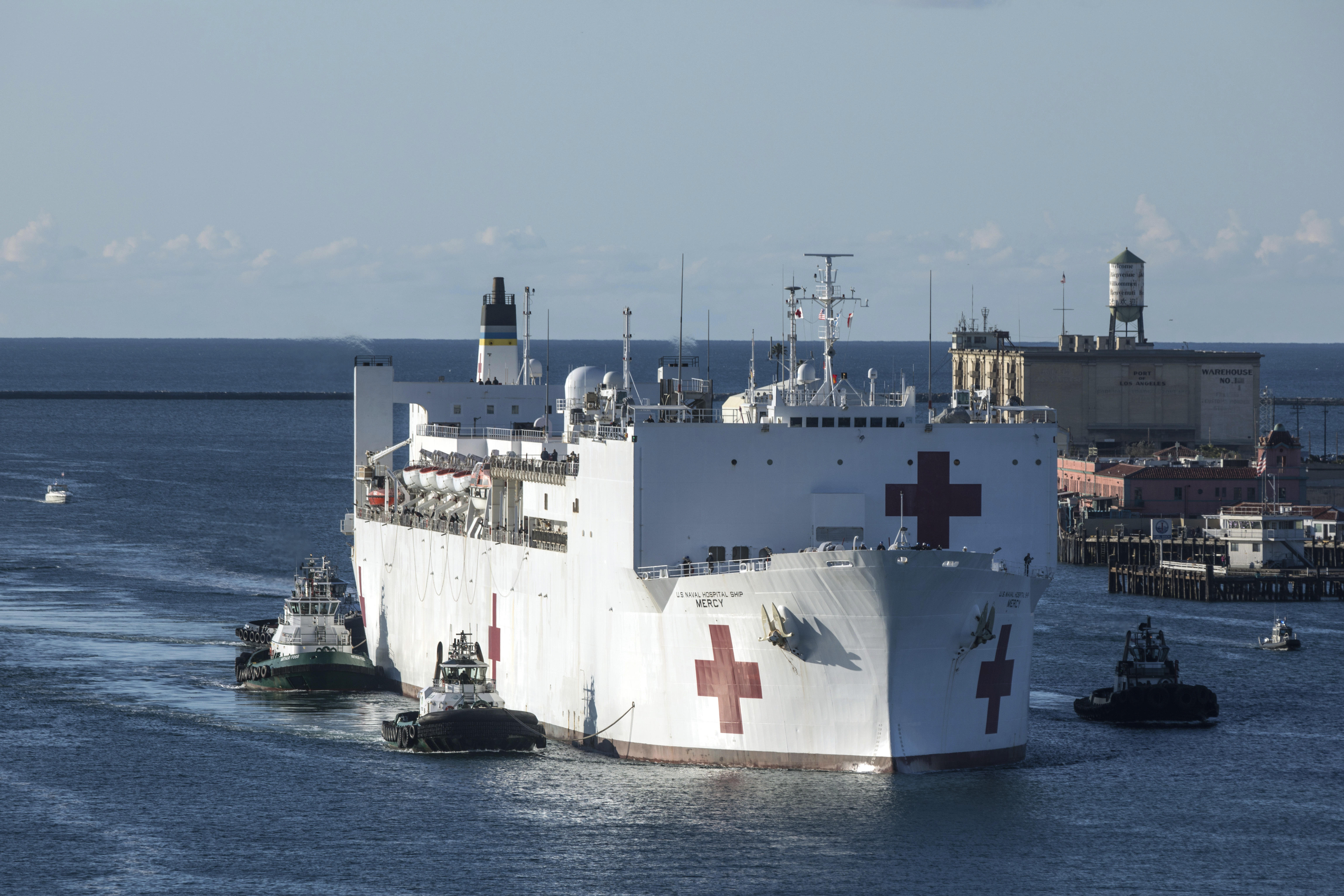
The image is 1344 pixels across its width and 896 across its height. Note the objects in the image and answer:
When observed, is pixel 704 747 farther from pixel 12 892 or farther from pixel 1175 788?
pixel 12 892

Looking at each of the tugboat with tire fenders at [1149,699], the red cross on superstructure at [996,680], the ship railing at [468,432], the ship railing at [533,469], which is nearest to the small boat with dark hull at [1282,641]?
the tugboat with tire fenders at [1149,699]

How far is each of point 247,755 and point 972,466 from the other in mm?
16367

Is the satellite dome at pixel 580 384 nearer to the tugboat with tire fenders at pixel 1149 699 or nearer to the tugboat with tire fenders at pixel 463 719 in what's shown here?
the tugboat with tire fenders at pixel 463 719

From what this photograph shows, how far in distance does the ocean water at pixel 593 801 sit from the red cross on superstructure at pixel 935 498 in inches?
183

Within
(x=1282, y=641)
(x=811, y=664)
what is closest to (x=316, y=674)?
(x=811, y=664)

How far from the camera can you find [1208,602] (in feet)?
244

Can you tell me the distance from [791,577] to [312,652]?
19853 mm

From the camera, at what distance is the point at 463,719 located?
41.8 meters

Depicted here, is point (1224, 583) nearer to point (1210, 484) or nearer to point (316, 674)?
point (1210, 484)

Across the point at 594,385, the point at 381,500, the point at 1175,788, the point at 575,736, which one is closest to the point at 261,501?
the point at 381,500

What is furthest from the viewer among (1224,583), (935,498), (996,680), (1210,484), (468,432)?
(1210,484)

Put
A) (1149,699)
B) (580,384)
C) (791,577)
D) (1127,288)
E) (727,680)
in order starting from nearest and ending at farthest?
(791,577)
(727,680)
(1149,699)
(580,384)
(1127,288)

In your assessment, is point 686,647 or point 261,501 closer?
point 686,647

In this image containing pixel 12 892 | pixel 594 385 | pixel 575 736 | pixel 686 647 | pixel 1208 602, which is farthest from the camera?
pixel 1208 602
